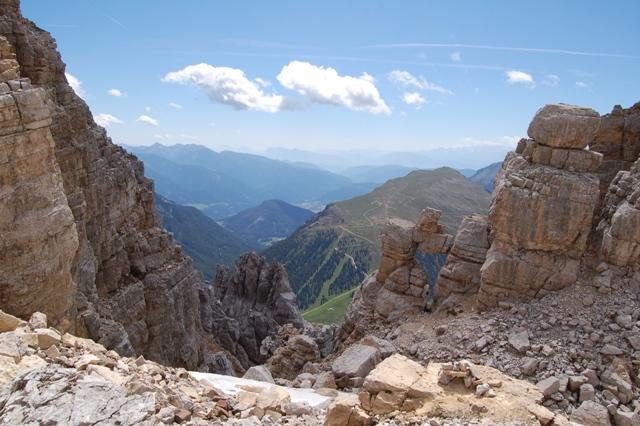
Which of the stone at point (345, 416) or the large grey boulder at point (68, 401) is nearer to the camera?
the large grey boulder at point (68, 401)

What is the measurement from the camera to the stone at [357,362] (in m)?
27.7

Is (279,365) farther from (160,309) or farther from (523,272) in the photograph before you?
(523,272)

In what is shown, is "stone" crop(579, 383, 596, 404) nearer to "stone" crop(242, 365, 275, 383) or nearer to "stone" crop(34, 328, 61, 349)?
"stone" crop(242, 365, 275, 383)

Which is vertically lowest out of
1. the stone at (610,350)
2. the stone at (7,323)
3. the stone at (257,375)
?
the stone at (257,375)

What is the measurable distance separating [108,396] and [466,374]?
1338cm

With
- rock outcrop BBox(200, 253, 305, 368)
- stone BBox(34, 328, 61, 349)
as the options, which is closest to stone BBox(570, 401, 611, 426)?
stone BBox(34, 328, 61, 349)

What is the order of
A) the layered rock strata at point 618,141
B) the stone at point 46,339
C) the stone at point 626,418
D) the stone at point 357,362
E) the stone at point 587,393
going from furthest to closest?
the layered rock strata at point 618,141 → the stone at point 357,362 → the stone at point 587,393 → the stone at point 626,418 → the stone at point 46,339

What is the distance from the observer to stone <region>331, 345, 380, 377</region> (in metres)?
27.7

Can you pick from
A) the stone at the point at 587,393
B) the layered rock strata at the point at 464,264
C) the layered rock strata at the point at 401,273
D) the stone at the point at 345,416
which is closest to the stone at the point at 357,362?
the layered rock strata at the point at 401,273

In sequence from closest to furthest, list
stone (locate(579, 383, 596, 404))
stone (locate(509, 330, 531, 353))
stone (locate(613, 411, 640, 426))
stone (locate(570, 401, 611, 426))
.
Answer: stone (locate(613, 411, 640, 426)) → stone (locate(570, 401, 611, 426)) → stone (locate(579, 383, 596, 404)) → stone (locate(509, 330, 531, 353))

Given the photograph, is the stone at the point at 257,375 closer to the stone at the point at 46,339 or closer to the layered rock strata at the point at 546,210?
the stone at the point at 46,339

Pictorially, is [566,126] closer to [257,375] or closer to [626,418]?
[626,418]

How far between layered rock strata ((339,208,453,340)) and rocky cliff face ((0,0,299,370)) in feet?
69.6

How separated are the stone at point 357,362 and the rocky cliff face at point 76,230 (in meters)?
16.7
